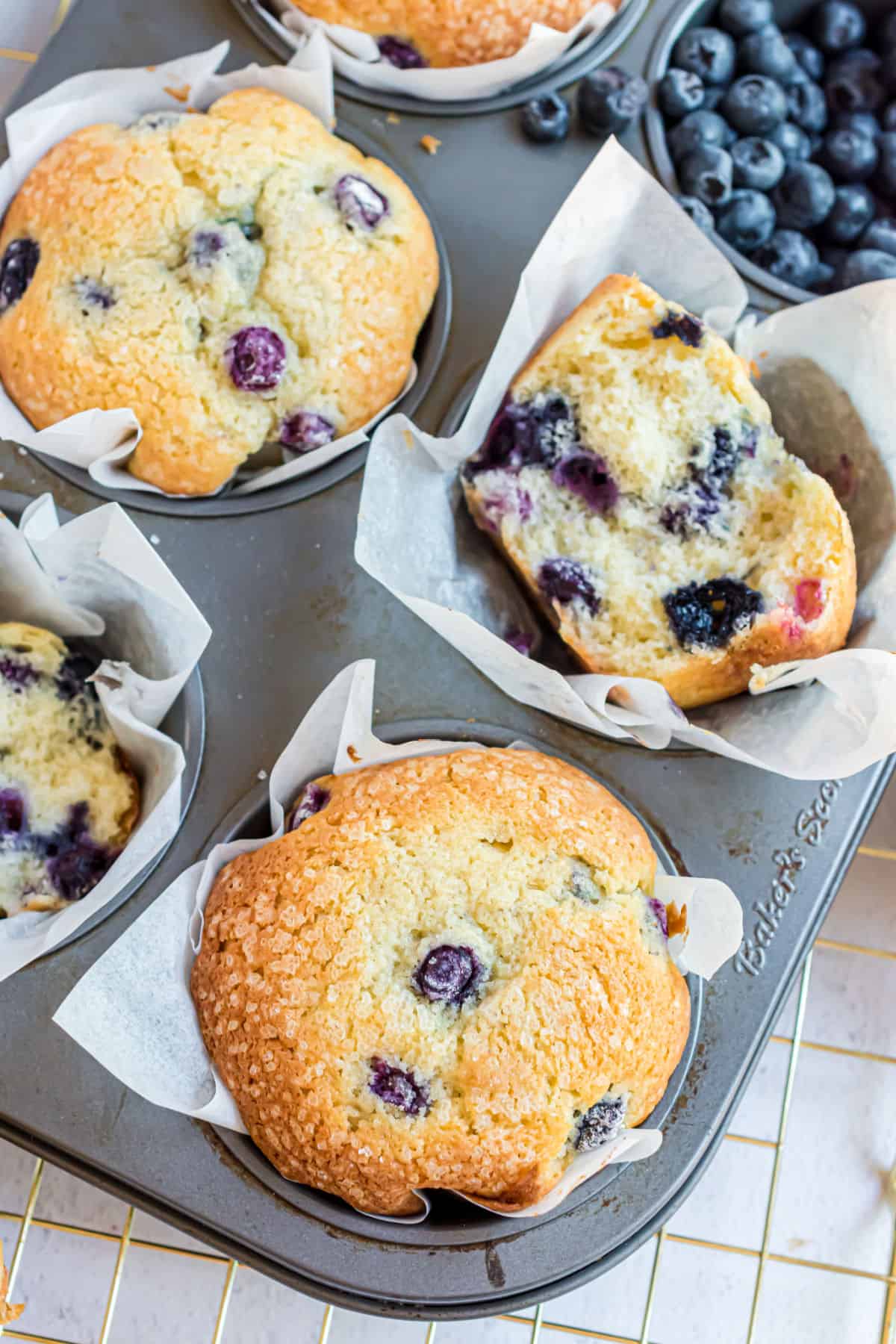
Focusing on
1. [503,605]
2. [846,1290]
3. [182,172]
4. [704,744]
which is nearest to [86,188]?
[182,172]

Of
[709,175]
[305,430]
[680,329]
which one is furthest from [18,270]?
[709,175]

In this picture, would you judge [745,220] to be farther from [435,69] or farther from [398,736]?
[398,736]

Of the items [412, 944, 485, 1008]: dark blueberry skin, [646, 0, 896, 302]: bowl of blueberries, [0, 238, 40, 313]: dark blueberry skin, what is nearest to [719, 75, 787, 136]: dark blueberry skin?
[646, 0, 896, 302]: bowl of blueberries

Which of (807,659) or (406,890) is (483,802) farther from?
(807,659)

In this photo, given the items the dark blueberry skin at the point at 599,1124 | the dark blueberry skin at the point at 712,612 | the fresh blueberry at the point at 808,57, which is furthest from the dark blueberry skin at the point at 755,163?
the dark blueberry skin at the point at 599,1124

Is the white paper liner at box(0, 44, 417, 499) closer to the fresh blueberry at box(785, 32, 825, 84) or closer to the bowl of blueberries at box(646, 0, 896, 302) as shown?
the bowl of blueberries at box(646, 0, 896, 302)
